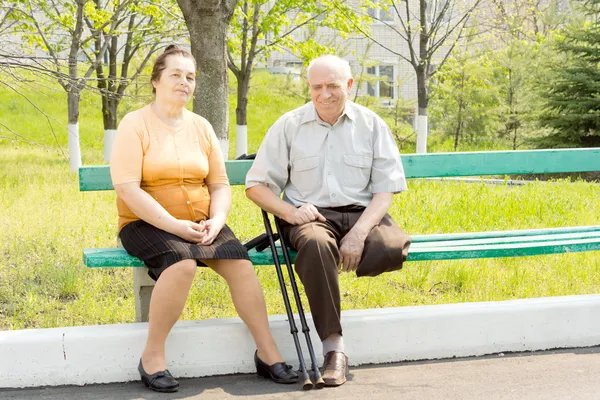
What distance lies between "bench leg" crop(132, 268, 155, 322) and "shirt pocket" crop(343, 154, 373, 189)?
1.11 m

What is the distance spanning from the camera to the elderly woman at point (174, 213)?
375 cm

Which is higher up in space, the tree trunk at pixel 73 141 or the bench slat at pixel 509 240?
the tree trunk at pixel 73 141

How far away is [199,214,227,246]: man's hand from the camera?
3.88 meters

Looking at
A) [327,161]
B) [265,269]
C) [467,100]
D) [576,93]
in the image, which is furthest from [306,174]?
[467,100]

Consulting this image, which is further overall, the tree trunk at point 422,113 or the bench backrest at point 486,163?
the tree trunk at point 422,113

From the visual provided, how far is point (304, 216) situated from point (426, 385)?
0.99m

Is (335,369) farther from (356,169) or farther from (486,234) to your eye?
(486,234)

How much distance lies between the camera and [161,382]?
3721 millimetres

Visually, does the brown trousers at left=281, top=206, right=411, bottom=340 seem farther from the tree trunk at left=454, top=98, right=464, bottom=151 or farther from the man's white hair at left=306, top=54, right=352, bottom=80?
the tree trunk at left=454, top=98, right=464, bottom=151

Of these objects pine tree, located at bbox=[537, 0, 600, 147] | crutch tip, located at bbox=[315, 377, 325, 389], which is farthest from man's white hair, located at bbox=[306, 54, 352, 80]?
pine tree, located at bbox=[537, 0, 600, 147]

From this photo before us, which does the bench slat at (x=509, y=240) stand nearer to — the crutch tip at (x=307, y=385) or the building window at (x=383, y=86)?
the crutch tip at (x=307, y=385)

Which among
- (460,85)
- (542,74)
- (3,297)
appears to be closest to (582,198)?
(3,297)

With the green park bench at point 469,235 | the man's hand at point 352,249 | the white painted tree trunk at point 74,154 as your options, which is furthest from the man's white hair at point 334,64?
the white painted tree trunk at point 74,154

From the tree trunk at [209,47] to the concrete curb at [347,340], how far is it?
3.82 metres
